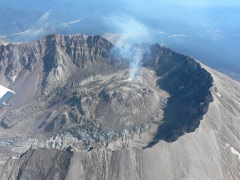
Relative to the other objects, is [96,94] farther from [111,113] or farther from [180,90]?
[180,90]

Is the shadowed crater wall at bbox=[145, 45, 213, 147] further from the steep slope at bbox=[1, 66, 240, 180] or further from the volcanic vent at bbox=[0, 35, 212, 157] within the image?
the steep slope at bbox=[1, 66, 240, 180]

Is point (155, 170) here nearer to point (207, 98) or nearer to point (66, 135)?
point (66, 135)

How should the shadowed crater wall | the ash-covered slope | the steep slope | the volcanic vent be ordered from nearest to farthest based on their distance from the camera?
the steep slope
the ash-covered slope
the shadowed crater wall
the volcanic vent

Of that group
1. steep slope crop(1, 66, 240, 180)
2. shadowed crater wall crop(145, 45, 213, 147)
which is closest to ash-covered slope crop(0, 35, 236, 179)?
steep slope crop(1, 66, 240, 180)

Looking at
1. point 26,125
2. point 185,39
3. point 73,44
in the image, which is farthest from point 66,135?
point 185,39

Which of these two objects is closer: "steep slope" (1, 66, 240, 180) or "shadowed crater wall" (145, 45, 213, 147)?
"steep slope" (1, 66, 240, 180)

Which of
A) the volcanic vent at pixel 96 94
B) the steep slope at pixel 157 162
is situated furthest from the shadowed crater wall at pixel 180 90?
the steep slope at pixel 157 162

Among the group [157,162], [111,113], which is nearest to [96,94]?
[111,113]
